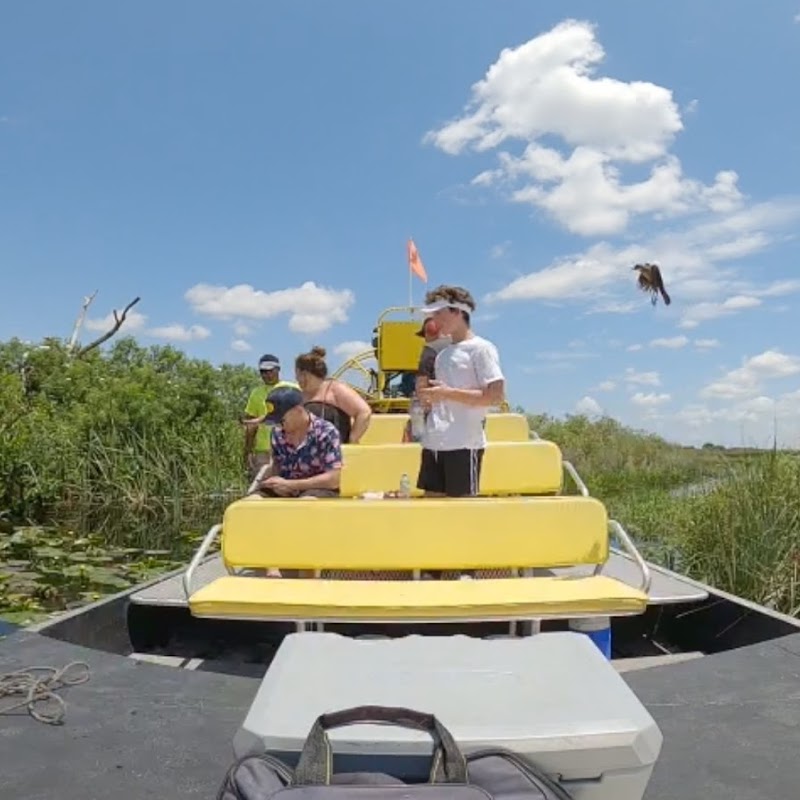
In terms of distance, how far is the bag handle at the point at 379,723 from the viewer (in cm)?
139

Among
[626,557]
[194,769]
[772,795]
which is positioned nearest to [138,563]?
[626,557]

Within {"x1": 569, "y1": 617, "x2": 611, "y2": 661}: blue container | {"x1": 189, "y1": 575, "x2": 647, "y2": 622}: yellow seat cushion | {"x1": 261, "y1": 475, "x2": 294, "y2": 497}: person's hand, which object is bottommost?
{"x1": 569, "y1": 617, "x2": 611, "y2": 661}: blue container

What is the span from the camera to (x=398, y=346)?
8.46m

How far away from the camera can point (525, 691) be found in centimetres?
162

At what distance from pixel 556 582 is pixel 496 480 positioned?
190 cm

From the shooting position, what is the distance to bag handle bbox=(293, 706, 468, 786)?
1389 millimetres

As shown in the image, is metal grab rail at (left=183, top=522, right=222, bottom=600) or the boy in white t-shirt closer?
metal grab rail at (left=183, top=522, right=222, bottom=600)

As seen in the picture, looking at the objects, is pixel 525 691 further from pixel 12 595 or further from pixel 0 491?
pixel 0 491

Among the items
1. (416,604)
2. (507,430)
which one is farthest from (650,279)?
(416,604)

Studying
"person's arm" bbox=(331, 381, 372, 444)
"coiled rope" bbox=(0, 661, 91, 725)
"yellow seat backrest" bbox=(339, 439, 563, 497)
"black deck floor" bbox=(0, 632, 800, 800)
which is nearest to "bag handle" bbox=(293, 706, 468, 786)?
"black deck floor" bbox=(0, 632, 800, 800)

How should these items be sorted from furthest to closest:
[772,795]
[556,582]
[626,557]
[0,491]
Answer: [0,491] < [626,557] < [556,582] < [772,795]

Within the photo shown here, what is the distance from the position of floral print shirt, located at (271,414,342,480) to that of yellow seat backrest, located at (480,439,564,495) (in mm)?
1161

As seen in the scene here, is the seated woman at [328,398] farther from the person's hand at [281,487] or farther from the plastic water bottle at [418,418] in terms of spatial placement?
the person's hand at [281,487]

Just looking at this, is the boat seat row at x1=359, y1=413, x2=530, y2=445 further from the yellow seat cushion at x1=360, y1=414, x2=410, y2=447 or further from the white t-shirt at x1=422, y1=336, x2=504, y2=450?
the white t-shirt at x1=422, y1=336, x2=504, y2=450
